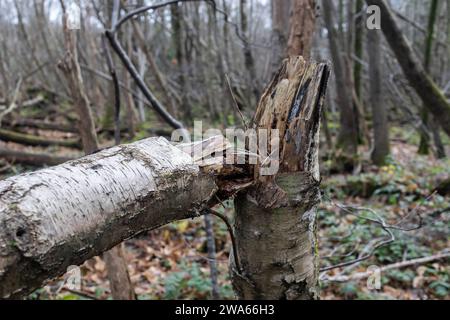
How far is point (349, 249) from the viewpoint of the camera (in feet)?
14.2

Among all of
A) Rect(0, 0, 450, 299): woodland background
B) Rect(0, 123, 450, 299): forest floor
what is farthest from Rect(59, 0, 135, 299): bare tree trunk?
Rect(0, 123, 450, 299): forest floor

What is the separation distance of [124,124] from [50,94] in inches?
188

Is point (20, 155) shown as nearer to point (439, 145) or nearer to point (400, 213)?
point (400, 213)

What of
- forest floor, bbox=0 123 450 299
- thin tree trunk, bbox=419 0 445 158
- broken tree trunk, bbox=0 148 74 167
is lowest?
forest floor, bbox=0 123 450 299

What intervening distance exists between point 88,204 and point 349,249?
393cm

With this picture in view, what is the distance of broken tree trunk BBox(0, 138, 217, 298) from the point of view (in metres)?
0.81

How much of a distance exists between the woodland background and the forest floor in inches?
0.6

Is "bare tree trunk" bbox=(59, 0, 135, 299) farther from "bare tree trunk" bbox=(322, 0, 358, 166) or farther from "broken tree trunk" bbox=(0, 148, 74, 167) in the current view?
"bare tree trunk" bbox=(322, 0, 358, 166)

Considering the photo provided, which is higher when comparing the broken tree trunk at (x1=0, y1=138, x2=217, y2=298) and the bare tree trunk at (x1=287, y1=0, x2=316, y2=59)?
the bare tree trunk at (x1=287, y1=0, x2=316, y2=59)

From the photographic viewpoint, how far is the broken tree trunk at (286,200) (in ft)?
4.29

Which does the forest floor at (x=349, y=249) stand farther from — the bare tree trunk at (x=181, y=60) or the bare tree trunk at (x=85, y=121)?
the bare tree trunk at (x=181, y=60)

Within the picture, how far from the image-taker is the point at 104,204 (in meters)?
0.96
